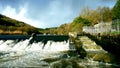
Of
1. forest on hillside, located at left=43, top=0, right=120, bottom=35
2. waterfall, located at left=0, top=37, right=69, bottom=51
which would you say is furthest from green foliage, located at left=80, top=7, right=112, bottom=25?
waterfall, located at left=0, top=37, right=69, bottom=51

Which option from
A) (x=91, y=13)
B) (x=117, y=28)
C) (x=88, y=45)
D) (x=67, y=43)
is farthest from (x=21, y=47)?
(x=91, y=13)

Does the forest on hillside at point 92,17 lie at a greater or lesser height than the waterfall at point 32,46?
greater

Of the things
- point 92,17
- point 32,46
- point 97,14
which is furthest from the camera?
point 92,17

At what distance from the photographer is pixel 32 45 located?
58.1 meters

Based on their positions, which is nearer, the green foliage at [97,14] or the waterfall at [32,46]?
the waterfall at [32,46]

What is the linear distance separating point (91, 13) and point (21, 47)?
100m

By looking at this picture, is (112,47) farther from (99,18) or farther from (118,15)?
(99,18)

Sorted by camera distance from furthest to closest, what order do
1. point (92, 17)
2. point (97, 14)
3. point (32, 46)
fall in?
1. point (92, 17)
2. point (97, 14)
3. point (32, 46)

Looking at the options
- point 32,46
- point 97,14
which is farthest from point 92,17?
point 32,46

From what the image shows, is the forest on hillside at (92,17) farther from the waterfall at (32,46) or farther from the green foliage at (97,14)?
the waterfall at (32,46)

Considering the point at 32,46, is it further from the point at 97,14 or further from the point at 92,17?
the point at 92,17

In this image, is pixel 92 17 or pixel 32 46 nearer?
pixel 32 46

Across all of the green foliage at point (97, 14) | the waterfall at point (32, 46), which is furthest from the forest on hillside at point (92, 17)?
the waterfall at point (32, 46)

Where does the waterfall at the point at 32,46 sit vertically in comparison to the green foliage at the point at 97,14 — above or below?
below
